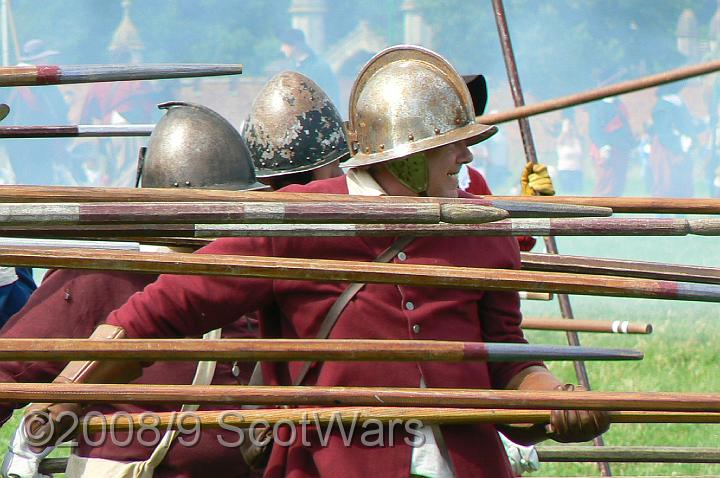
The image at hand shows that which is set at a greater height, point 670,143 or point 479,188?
point 670,143

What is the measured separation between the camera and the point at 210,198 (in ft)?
11.3

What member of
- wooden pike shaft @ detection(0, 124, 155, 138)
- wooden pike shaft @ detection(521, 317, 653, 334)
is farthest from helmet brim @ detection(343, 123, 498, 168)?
wooden pike shaft @ detection(521, 317, 653, 334)

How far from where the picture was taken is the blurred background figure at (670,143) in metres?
17.4

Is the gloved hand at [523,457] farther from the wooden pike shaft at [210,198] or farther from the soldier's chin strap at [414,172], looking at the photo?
the wooden pike shaft at [210,198]

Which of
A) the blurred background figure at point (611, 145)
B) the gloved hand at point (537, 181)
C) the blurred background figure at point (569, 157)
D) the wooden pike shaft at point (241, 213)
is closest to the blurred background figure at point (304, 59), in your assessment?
the blurred background figure at point (569, 157)

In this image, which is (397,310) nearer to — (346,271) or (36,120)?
(346,271)

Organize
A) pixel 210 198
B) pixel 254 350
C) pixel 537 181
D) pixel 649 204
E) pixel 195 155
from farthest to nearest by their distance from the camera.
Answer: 1. pixel 537 181
2. pixel 195 155
3. pixel 649 204
4. pixel 210 198
5. pixel 254 350

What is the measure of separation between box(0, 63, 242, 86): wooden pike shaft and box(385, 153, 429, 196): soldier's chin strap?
24.9 inches

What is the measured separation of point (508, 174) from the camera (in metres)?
17.2

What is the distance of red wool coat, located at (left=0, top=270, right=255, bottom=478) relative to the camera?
159 inches

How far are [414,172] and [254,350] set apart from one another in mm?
749

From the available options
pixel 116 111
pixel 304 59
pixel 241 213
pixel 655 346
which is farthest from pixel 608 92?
pixel 304 59

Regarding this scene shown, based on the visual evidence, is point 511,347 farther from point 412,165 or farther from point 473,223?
point 412,165

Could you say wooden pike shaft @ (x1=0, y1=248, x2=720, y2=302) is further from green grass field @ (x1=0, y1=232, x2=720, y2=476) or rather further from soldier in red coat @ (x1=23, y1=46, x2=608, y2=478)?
green grass field @ (x1=0, y1=232, x2=720, y2=476)
